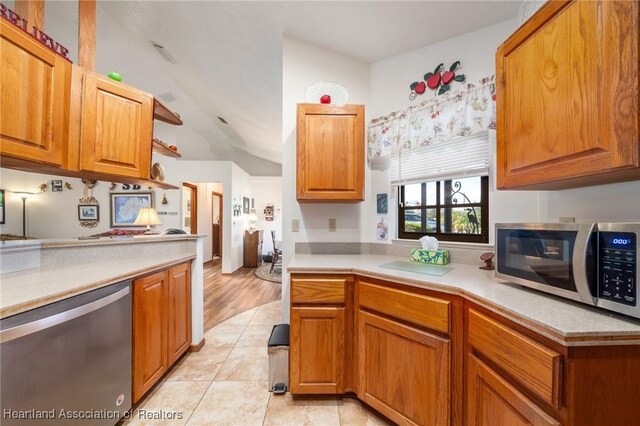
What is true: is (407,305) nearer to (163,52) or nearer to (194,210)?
(163,52)

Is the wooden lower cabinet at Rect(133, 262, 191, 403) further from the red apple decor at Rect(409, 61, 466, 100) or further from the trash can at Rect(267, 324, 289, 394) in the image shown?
the red apple decor at Rect(409, 61, 466, 100)

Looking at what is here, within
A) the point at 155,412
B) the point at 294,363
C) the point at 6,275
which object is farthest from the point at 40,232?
the point at 294,363

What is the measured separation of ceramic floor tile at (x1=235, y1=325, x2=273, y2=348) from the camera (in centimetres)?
230

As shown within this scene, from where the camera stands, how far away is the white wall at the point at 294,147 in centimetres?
210

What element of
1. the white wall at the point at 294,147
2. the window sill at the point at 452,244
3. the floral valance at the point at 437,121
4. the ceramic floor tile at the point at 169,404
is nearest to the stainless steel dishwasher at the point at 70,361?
the ceramic floor tile at the point at 169,404

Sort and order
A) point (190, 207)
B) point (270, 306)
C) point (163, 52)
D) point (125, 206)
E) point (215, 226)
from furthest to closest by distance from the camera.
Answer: point (215, 226) → point (190, 207) → point (125, 206) → point (270, 306) → point (163, 52)

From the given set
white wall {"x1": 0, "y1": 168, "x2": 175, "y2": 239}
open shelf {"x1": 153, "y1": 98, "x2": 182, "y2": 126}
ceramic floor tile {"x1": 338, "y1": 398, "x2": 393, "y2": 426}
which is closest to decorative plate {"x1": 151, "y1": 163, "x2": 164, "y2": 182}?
open shelf {"x1": 153, "y1": 98, "x2": 182, "y2": 126}

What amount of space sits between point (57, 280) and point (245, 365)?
140 cm

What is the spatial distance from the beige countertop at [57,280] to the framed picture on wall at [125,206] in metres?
3.85

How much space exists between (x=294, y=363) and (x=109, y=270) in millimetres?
1267

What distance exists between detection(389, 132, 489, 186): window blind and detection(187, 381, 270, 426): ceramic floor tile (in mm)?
1882

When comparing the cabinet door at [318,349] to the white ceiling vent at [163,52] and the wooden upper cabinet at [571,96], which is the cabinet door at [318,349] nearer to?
the wooden upper cabinet at [571,96]

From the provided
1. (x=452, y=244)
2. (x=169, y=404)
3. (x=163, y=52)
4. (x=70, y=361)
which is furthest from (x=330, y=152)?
(x=163, y=52)

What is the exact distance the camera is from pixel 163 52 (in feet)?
9.91
